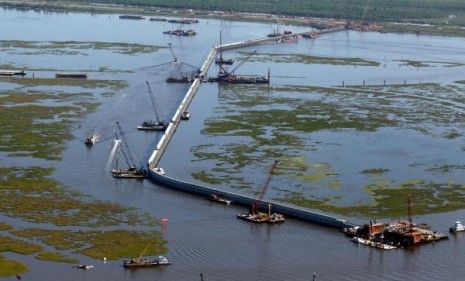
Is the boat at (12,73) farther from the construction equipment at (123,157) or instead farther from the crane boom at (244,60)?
the construction equipment at (123,157)

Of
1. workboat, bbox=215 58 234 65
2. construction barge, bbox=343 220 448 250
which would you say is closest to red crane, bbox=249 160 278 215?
construction barge, bbox=343 220 448 250

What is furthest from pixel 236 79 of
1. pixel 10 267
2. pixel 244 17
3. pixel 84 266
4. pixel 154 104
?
pixel 244 17

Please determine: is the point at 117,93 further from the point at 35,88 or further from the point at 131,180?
the point at 131,180

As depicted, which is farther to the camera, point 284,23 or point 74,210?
point 284,23

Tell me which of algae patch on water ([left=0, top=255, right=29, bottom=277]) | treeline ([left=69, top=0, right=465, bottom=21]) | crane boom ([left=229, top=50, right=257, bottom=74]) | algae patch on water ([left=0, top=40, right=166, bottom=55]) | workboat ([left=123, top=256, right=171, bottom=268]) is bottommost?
algae patch on water ([left=0, top=255, right=29, bottom=277])

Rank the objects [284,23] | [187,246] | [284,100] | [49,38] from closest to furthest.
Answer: [187,246] → [284,100] → [49,38] → [284,23]

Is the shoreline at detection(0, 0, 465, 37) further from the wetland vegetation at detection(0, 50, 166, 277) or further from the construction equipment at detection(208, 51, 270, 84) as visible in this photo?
the wetland vegetation at detection(0, 50, 166, 277)

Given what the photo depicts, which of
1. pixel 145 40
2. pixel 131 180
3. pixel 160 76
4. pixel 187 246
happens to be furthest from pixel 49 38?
pixel 187 246
